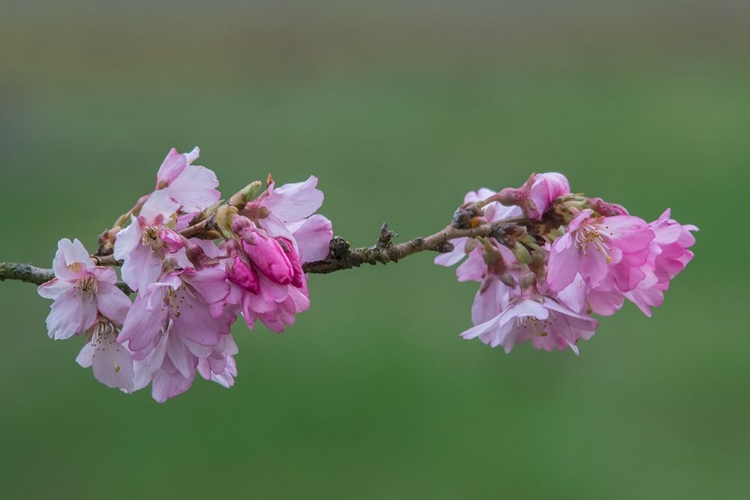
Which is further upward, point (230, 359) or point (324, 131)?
point (230, 359)

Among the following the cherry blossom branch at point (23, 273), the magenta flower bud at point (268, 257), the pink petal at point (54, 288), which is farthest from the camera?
the cherry blossom branch at point (23, 273)

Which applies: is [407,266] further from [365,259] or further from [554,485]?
[365,259]

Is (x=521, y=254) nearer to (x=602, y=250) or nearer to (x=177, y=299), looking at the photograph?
(x=602, y=250)

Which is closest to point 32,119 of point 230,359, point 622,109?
point 622,109

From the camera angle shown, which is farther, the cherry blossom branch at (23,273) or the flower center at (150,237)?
the cherry blossom branch at (23,273)

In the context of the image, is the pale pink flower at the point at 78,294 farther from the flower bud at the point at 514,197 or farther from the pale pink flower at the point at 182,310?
the flower bud at the point at 514,197

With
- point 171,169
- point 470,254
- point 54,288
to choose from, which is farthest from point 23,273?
point 470,254

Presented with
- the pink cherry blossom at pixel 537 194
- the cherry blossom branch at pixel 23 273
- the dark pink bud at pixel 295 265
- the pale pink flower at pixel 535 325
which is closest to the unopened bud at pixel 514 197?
the pink cherry blossom at pixel 537 194

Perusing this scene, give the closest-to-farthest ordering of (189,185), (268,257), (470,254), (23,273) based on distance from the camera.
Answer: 1. (268,257)
2. (189,185)
3. (23,273)
4. (470,254)
